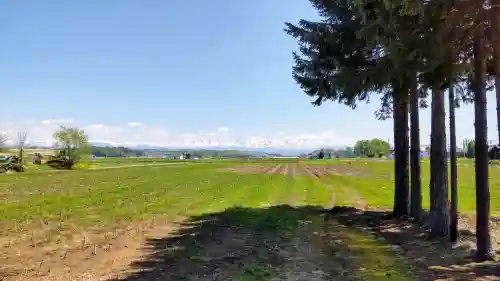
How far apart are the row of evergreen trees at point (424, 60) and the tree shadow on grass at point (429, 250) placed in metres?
0.49

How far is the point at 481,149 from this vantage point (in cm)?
931

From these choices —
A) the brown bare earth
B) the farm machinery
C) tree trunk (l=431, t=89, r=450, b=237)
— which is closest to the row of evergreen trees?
tree trunk (l=431, t=89, r=450, b=237)

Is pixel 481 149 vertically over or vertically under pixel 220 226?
over

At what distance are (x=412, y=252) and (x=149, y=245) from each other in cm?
693

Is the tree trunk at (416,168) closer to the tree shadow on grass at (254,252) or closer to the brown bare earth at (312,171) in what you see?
the tree shadow on grass at (254,252)

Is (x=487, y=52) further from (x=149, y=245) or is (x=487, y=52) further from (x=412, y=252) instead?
(x=149, y=245)

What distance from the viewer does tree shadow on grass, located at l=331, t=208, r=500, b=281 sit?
8.55 m

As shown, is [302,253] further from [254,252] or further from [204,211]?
[204,211]

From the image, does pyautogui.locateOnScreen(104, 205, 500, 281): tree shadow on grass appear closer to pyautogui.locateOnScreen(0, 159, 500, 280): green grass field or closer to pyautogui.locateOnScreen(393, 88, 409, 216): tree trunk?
pyautogui.locateOnScreen(0, 159, 500, 280): green grass field

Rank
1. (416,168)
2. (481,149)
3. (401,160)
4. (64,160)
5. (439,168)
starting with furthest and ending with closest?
(64,160)
(401,160)
(416,168)
(439,168)
(481,149)

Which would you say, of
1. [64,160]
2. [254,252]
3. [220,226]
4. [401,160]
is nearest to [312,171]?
[64,160]

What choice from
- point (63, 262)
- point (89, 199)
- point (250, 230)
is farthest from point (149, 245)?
point (89, 199)

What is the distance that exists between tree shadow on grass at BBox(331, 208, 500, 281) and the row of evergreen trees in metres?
0.49

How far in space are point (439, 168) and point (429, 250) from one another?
276 cm
